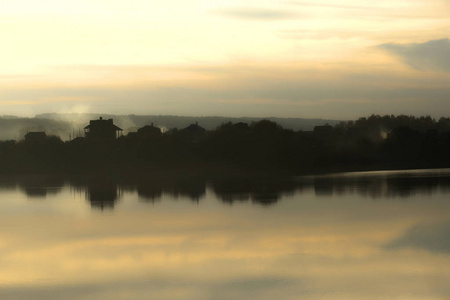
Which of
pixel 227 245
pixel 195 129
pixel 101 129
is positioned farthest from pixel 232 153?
pixel 227 245

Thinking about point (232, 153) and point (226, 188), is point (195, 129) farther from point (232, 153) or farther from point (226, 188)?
point (226, 188)

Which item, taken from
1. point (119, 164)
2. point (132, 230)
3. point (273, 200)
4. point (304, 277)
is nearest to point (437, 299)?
point (304, 277)

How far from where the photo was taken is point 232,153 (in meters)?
68.5

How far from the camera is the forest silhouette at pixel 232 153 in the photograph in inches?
2436

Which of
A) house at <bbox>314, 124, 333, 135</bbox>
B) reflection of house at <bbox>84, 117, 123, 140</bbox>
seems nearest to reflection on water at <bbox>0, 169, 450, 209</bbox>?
reflection of house at <bbox>84, 117, 123, 140</bbox>

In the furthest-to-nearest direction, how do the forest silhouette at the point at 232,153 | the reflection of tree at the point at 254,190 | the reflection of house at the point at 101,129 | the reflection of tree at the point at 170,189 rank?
the reflection of house at the point at 101,129, the forest silhouette at the point at 232,153, the reflection of tree at the point at 170,189, the reflection of tree at the point at 254,190

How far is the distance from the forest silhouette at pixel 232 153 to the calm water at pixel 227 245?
1008 inches

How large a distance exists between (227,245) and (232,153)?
159ft

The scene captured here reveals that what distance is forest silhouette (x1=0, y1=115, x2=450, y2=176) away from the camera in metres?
61.9

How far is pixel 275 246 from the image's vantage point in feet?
64.4

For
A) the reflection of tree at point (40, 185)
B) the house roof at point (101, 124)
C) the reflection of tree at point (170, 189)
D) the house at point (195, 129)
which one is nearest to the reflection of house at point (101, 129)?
the house roof at point (101, 124)

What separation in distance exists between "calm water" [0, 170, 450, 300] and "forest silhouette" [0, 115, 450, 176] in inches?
1008

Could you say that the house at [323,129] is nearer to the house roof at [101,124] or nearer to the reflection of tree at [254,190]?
the house roof at [101,124]

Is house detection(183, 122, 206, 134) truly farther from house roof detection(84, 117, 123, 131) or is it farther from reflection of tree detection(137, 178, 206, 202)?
reflection of tree detection(137, 178, 206, 202)
